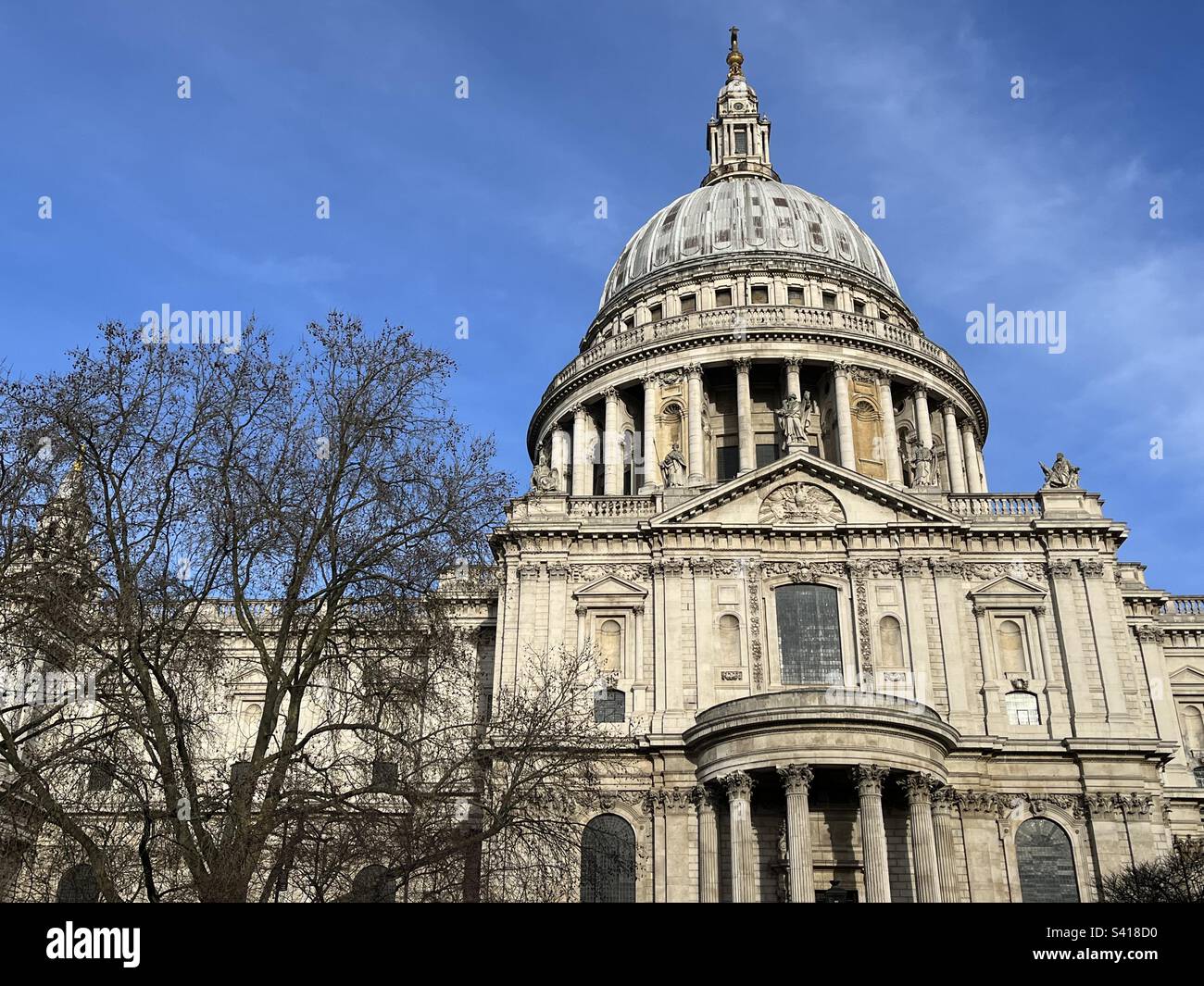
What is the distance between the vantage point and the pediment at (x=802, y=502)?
41844 mm

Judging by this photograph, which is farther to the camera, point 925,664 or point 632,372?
point 632,372

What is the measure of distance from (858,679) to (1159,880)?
422 inches

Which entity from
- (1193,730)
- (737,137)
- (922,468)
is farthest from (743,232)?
(1193,730)

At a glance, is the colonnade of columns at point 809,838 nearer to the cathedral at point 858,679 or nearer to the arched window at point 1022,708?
the cathedral at point 858,679

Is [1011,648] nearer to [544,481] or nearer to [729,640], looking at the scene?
[729,640]

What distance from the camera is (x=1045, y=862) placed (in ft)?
124

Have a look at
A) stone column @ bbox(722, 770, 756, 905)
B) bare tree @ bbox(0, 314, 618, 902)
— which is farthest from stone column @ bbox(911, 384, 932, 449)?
bare tree @ bbox(0, 314, 618, 902)

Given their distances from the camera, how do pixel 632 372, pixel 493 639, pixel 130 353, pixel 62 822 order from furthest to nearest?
pixel 632 372 → pixel 493 639 → pixel 130 353 → pixel 62 822

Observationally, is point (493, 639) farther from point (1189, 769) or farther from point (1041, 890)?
point (1189, 769)

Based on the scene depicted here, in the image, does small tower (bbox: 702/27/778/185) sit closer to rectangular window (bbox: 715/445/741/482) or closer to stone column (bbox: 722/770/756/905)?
rectangular window (bbox: 715/445/741/482)

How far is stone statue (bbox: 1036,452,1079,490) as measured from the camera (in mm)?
43531
